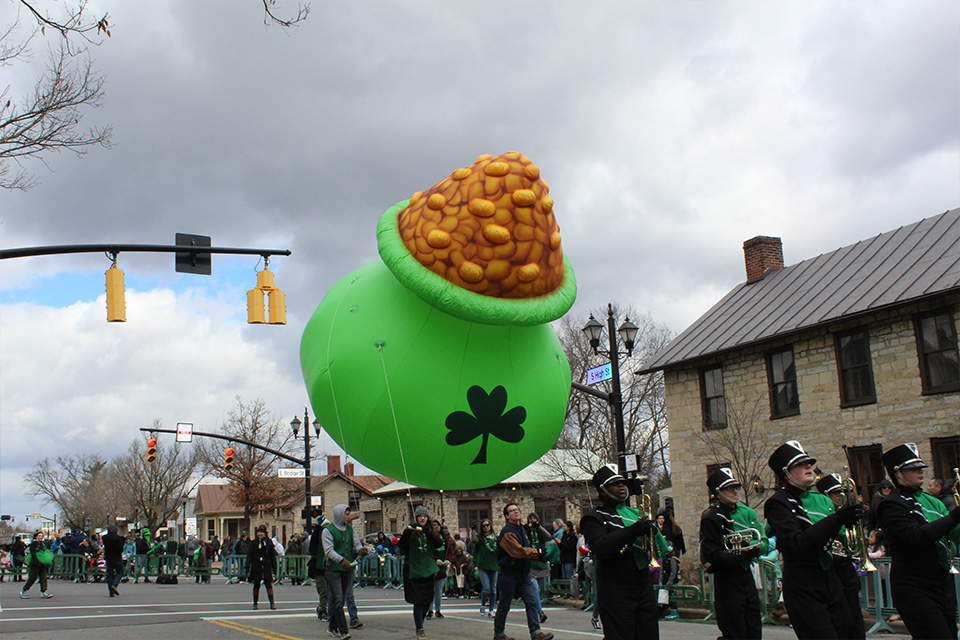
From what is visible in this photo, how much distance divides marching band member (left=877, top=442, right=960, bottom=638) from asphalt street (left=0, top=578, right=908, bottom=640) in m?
5.26

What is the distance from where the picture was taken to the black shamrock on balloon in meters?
7.72

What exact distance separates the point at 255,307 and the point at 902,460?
8791 mm

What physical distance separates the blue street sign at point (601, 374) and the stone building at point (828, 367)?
398cm

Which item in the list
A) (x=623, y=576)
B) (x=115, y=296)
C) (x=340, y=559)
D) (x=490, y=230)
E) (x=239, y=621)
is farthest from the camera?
(x=239, y=621)

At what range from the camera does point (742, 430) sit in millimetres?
20062

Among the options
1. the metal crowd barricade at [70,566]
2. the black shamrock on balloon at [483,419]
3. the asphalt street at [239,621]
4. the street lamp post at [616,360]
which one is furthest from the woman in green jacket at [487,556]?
the metal crowd barricade at [70,566]

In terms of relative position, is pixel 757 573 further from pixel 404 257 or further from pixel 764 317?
pixel 764 317

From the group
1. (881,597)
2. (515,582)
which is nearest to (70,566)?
(515,582)

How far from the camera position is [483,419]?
7809mm

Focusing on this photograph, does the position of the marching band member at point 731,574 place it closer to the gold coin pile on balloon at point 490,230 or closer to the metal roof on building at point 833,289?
the gold coin pile on balloon at point 490,230

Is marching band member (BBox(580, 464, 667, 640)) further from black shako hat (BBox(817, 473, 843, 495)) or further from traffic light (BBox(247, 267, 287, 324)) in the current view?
traffic light (BBox(247, 267, 287, 324))

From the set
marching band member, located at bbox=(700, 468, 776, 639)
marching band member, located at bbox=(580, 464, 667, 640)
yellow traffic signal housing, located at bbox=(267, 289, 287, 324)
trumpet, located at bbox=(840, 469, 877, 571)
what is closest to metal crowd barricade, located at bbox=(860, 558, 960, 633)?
marching band member, located at bbox=(700, 468, 776, 639)

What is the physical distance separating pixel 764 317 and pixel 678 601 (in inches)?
341

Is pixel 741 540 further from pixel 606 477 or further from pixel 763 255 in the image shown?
pixel 763 255
